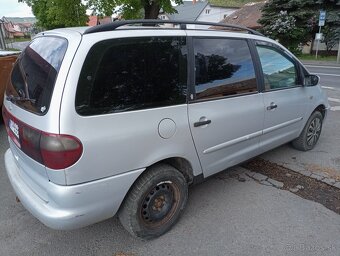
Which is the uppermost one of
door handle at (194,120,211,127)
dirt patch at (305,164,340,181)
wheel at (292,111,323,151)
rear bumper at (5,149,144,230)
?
door handle at (194,120,211,127)

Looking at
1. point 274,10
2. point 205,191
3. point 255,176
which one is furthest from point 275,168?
point 274,10

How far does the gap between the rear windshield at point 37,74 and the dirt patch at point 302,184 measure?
290 cm

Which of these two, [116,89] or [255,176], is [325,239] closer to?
[255,176]

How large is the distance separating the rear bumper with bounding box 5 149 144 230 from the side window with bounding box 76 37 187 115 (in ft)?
1.78

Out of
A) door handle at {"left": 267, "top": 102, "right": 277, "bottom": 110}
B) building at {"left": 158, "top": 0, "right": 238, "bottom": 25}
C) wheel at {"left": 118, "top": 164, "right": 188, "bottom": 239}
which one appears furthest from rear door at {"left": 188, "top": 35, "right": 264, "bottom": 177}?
building at {"left": 158, "top": 0, "right": 238, "bottom": 25}

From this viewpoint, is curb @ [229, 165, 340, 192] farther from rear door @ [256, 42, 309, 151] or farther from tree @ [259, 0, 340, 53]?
tree @ [259, 0, 340, 53]

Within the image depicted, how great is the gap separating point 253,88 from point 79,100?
2053mm

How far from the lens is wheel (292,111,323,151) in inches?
184

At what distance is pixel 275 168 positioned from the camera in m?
4.30

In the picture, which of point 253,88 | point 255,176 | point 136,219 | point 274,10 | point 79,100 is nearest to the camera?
point 79,100

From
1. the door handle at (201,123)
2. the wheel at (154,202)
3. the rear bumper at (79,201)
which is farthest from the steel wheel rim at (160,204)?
the door handle at (201,123)

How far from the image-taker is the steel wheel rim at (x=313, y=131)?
4.77 m

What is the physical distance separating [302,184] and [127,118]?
8.40 ft

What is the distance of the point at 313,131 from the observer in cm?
486
